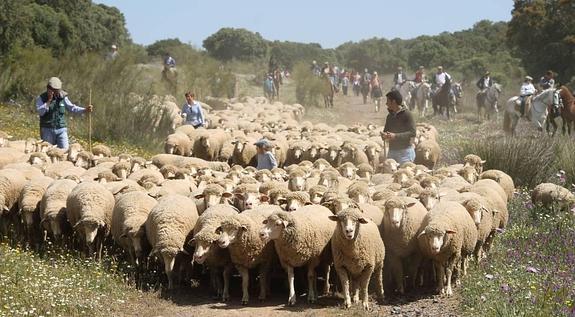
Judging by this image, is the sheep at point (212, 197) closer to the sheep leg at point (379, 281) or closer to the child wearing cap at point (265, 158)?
the sheep leg at point (379, 281)

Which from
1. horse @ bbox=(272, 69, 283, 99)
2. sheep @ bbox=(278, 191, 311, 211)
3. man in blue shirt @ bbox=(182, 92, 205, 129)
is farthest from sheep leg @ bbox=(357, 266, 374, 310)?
horse @ bbox=(272, 69, 283, 99)

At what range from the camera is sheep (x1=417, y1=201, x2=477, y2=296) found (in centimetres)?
812

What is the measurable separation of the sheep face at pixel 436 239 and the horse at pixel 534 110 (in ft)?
50.5

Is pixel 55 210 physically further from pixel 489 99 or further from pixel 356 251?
pixel 489 99

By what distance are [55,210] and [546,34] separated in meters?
35.1

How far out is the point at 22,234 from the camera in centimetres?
1018

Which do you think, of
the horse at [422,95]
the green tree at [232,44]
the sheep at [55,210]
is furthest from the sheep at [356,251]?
the green tree at [232,44]

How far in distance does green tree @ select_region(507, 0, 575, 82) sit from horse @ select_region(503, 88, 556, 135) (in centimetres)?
1477

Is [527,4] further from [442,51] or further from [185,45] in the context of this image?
[442,51]

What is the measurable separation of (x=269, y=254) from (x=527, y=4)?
36.5m

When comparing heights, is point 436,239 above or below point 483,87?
below

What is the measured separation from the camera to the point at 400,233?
8.60m

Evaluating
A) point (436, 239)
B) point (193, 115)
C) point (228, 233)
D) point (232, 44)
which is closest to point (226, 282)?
point (228, 233)

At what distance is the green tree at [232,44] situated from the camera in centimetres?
8919
